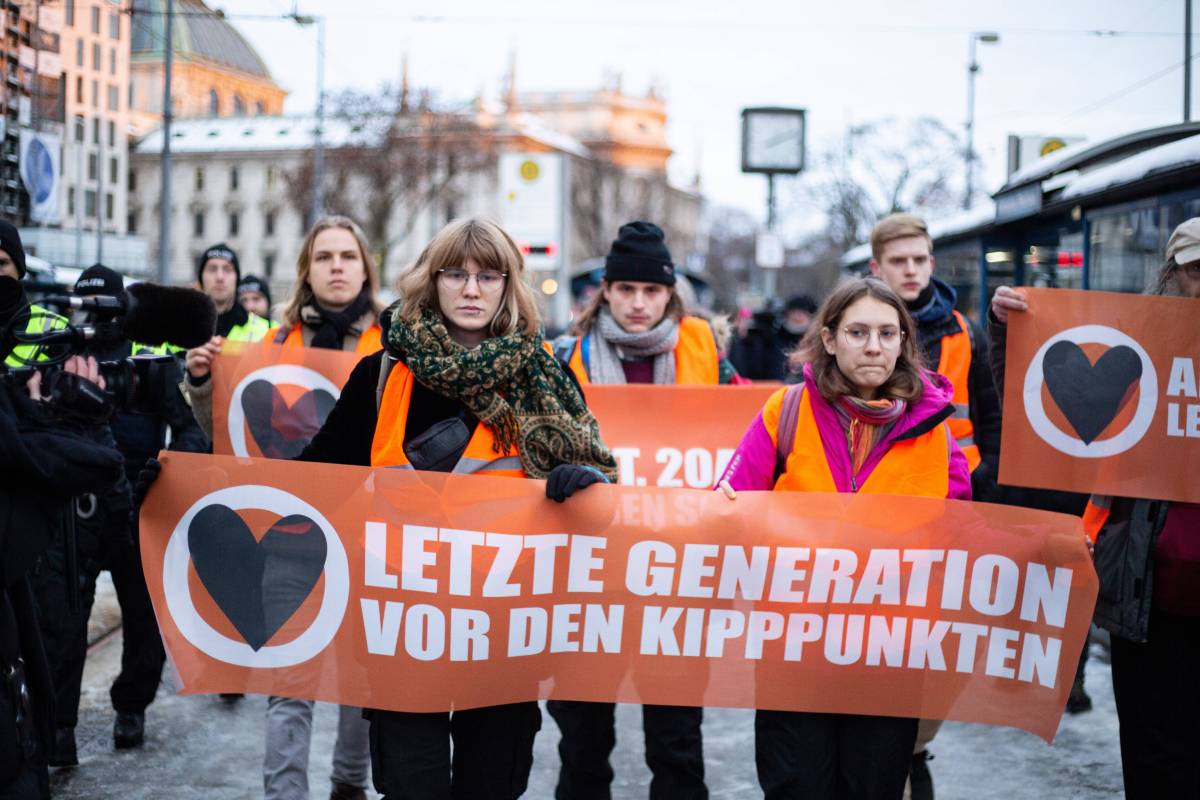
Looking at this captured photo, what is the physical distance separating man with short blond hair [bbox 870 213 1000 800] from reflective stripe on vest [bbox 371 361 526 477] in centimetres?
193

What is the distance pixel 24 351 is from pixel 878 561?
117 inches

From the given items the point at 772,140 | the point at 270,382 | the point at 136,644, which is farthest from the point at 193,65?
the point at 270,382

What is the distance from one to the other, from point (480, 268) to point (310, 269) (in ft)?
6.77

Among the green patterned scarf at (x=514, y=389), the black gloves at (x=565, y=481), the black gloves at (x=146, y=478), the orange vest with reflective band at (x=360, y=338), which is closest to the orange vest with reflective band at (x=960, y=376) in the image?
the green patterned scarf at (x=514, y=389)

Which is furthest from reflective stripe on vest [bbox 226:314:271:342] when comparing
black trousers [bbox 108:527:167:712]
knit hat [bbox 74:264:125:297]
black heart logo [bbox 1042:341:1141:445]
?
black heart logo [bbox 1042:341:1141:445]

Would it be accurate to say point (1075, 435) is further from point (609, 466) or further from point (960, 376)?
point (609, 466)

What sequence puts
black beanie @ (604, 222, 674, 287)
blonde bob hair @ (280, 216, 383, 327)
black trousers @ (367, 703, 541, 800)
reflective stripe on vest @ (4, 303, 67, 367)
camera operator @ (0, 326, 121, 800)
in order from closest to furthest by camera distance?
camera operator @ (0, 326, 121, 800) < reflective stripe on vest @ (4, 303, 67, 367) < black trousers @ (367, 703, 541, 800) < black beanie @ (604, 222, 674, 287) < blonde bob hair @ (280, 216, 383, 327)

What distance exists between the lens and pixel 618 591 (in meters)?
3.76

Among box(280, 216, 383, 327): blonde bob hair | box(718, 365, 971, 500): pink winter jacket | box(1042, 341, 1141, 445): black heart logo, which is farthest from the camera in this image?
box(280, 216, 383, 327): blonde bob hair

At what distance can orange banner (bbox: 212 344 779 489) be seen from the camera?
209 inches

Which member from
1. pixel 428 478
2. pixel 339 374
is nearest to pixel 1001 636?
pixel 428 478

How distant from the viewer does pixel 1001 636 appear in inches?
147

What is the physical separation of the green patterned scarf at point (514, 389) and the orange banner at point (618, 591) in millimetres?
115

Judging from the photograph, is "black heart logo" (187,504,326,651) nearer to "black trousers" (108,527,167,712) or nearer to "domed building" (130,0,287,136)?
"black trousers" (108,527,167,712)
